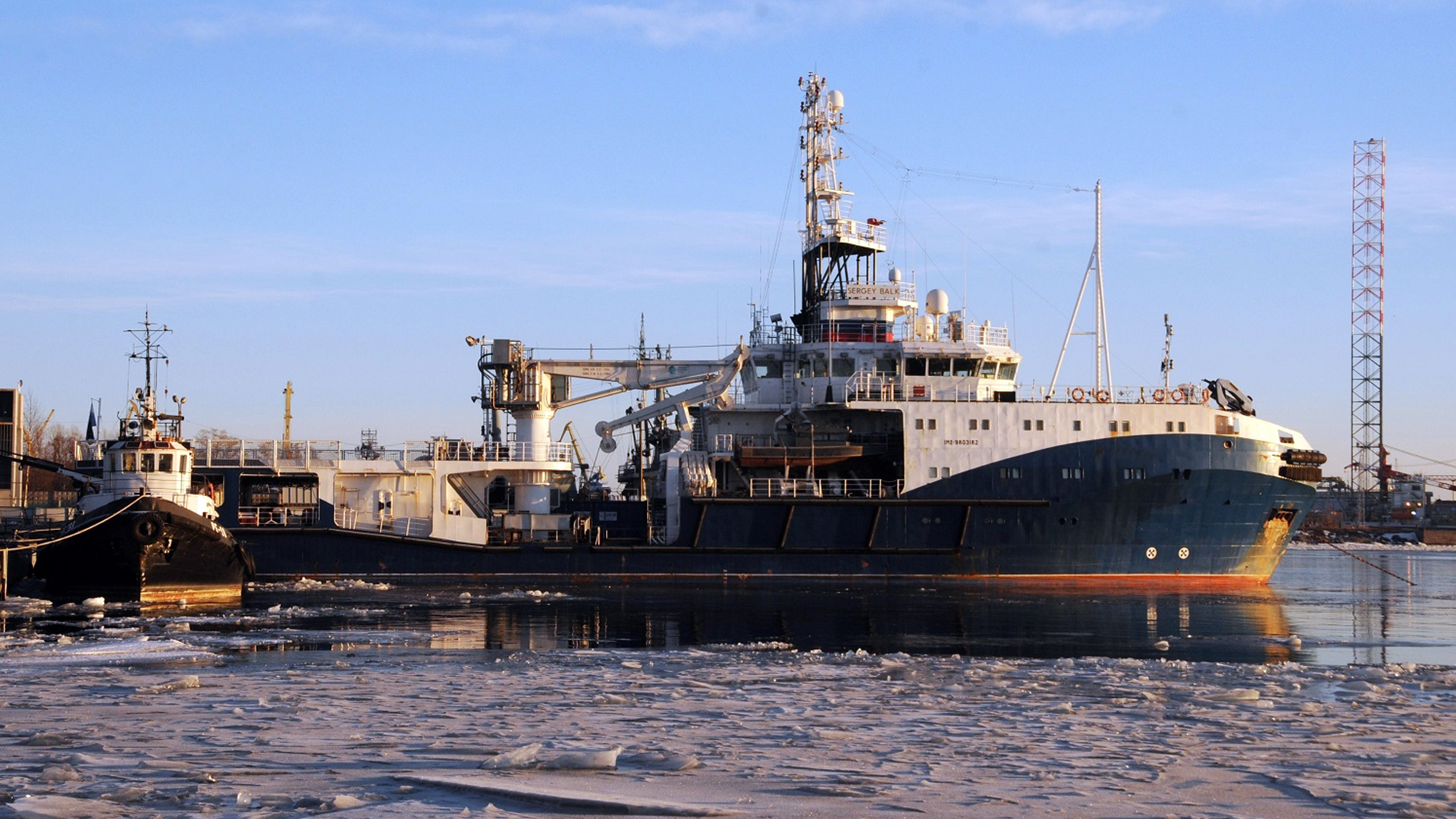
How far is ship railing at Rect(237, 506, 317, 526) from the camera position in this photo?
107 ft

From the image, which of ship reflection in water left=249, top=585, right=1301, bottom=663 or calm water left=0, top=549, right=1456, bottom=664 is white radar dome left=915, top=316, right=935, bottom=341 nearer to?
calm water left=0, top=549, right=1456, bottom=664

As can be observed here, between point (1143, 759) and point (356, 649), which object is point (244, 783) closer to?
point (1143, 759)

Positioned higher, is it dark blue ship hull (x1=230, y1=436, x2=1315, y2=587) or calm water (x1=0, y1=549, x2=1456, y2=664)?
dark blue ship hull (x1=230, y1=436, x2=1315, y2=587)

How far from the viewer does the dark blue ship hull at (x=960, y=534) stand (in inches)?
1257

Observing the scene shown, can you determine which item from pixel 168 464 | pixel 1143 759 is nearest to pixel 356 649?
pixel 1143 759

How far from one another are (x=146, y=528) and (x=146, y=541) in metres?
0.27

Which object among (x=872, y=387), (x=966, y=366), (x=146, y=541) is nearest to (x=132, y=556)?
(x=146, y=541)

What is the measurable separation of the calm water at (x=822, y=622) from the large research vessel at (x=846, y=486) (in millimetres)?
1426

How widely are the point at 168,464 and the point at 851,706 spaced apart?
67.3 ft

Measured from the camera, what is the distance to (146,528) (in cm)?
2614

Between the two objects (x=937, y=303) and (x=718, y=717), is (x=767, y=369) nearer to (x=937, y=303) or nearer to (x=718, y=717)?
(x=937, y=303)

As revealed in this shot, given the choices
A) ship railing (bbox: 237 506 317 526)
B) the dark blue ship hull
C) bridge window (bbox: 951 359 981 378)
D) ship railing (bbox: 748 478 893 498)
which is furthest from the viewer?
bridge window (bbox: 951 359 981 378)

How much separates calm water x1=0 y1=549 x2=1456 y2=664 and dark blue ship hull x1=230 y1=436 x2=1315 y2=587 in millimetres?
1190

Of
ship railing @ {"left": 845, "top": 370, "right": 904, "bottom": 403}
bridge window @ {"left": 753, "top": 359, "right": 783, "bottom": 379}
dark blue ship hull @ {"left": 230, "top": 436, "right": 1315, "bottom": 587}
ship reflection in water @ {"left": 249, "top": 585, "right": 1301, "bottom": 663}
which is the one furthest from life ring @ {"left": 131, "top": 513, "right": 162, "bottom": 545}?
ship railing @ {"left": 845, "top": 370, "right": 904, "bottom": 403}
